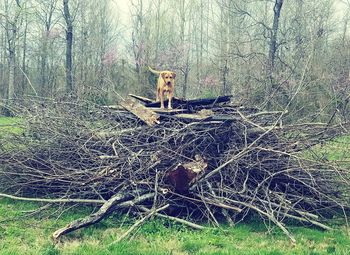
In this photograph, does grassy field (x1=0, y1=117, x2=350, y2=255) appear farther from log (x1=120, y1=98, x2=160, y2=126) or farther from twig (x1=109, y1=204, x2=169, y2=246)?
log (x1=120, y1=98, x2=160, y2=126)

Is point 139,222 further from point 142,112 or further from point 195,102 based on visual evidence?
point 195,102

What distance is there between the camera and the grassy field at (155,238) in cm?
420

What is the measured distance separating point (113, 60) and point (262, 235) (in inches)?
838

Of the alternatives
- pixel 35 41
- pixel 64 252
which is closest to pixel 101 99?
pixel 64 252

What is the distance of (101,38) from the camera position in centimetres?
3086

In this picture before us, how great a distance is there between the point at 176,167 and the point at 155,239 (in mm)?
986

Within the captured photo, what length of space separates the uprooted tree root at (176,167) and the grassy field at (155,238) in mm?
162

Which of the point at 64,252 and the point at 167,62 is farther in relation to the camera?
the point at 167,62

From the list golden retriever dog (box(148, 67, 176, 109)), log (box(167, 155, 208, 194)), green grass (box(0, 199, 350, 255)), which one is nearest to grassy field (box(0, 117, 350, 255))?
green grass (box(0, 199, 350, 255))

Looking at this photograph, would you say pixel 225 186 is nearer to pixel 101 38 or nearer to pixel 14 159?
pixel 14 159

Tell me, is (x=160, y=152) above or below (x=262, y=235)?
above

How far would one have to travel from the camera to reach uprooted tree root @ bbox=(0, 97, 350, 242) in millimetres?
5289

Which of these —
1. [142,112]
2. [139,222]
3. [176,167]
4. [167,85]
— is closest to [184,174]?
[176,167]

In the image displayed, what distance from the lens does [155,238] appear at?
15.0 feet
